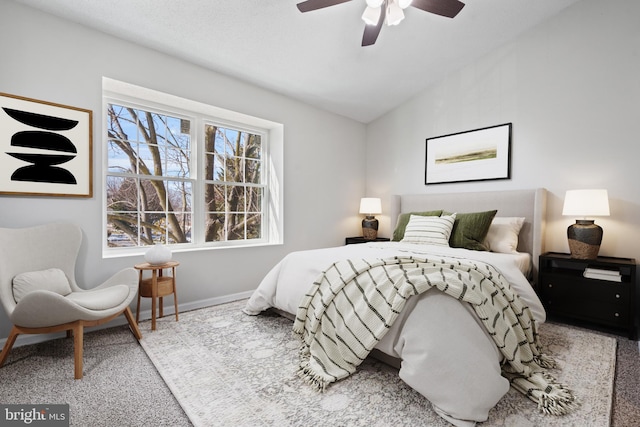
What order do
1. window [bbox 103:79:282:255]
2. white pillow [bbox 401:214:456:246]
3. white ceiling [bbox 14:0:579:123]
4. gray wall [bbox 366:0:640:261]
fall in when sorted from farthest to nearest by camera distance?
1. white pillow [bbox 401:214:456:246]
2. window [bbox 103:79:282:255]
3. gray wall [bbox 366:0:640:261]
4. white ceiling [bbox 14:0:579:123]

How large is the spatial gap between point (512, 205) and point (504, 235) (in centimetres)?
45

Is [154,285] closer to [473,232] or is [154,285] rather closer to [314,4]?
[314,4]

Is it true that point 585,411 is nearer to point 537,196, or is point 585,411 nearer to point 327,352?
point 327,352

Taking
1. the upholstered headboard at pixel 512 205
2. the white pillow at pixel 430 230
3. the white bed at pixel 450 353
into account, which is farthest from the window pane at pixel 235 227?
the upholstered headboard at pixel 512 205

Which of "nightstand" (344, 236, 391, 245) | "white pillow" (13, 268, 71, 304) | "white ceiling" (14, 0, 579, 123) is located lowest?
"white pillow" (13, 268, 71, 304)

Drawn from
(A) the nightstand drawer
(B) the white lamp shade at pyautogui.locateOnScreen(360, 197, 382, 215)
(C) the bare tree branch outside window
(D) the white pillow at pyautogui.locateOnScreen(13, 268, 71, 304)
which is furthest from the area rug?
(B) the white lamp shade at pyautogui.locateOnScreen(360, 197, 382, 215)

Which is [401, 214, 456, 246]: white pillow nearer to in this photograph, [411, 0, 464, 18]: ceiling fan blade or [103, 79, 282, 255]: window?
[103, 79, 282, 255]: window

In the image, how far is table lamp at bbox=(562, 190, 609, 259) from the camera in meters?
2.76

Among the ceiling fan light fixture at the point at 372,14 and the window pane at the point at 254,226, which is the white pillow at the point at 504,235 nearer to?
the ceiling fan light fixture at the point at 372,14

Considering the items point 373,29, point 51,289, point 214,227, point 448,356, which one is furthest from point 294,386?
point 373,29

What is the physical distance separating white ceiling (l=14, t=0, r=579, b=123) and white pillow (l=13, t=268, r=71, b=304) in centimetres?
199

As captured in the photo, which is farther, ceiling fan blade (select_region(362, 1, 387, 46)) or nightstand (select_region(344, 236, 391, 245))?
nightstand (select_region(344, 236, 391, 245))

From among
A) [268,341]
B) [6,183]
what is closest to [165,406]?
[268,341]

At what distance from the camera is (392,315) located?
5.65 feet
